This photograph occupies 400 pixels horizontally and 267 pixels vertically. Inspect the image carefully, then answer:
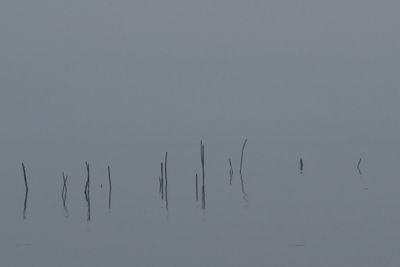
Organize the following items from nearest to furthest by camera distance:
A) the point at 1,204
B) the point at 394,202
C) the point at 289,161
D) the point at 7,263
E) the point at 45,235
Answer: the point at 7,263
the point at 45,235
the point at 394,202
the point at 1,204
the point at 289,161

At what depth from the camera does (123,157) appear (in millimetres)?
89500

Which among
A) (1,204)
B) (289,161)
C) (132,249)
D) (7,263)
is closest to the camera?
(7,263)

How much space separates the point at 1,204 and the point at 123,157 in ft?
139

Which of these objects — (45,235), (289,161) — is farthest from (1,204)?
(289,161)

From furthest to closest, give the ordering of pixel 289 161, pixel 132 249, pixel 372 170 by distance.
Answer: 1. pixel 289 161
2. pixel 372 170
3. pixel 132 249

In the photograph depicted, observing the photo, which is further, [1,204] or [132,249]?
[1,204]

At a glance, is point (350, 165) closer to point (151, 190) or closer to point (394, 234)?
point (151, 190)

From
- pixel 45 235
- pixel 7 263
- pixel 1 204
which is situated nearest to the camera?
pixel 7 263

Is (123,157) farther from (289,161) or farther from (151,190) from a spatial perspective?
(151,190)

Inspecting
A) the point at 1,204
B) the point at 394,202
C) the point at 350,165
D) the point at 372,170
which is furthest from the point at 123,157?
the point at 394,202

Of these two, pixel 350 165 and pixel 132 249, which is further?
pixel 350 165

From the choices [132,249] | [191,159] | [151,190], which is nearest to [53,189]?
[151,190]

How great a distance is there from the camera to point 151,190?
53.6 metres

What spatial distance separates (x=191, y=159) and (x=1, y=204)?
124 feet
